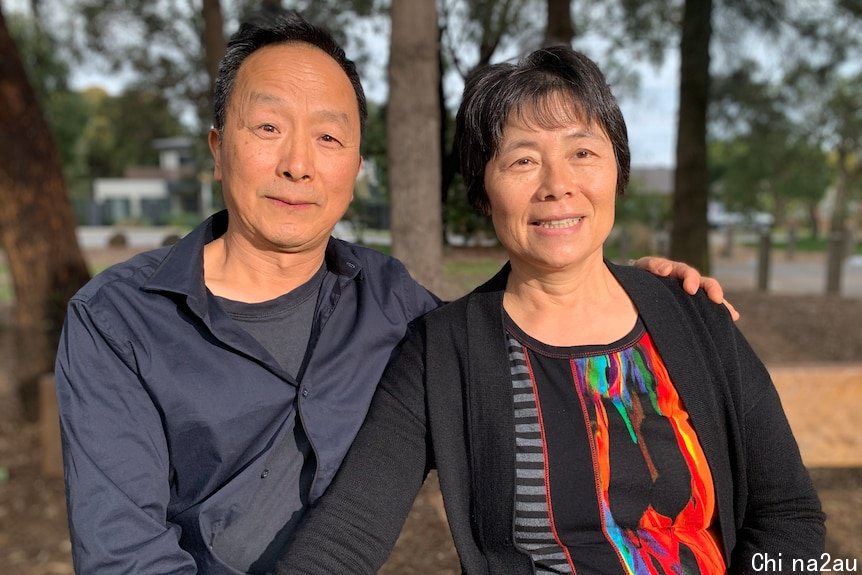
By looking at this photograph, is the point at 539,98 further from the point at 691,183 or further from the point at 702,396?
the point at 691,183

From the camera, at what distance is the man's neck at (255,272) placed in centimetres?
224

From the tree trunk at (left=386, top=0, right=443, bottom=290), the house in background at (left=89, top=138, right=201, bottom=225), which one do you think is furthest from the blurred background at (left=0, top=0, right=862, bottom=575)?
the house in background at (left=89, top=138, right=201, bottom=225)

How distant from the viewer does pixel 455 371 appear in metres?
2.11

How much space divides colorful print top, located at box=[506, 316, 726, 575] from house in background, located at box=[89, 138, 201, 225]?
1827 inches

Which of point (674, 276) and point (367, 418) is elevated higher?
point (674, 276)

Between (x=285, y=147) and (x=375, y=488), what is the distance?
0.94m

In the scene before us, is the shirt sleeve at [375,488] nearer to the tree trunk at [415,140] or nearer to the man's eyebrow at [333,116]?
the man's eyebrow at [333,116]

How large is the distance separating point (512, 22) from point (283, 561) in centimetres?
556

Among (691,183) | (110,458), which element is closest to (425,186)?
(110,458)

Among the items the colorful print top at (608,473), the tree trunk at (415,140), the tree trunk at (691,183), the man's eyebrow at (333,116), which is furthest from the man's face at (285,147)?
the tree trunk at (691,183)

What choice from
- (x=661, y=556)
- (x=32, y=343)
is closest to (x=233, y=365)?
(x=661, y=556)

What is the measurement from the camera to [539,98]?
206 centimetres

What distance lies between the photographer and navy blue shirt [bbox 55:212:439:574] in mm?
1915

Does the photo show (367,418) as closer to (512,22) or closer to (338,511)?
(338,511)
